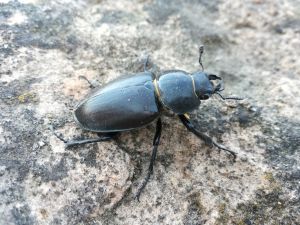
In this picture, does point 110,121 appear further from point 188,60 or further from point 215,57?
point 215,57

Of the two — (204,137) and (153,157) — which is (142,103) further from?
(204,137)

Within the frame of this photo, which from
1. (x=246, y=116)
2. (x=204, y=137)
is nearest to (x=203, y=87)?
(x=204, y=137)

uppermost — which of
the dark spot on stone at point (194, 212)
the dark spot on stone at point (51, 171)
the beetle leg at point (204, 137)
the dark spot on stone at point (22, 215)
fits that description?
the beetle leg at point (204, 137)

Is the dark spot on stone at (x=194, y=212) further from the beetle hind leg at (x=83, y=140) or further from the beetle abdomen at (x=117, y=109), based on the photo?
the beetle hind leg at (x=83, y=140)

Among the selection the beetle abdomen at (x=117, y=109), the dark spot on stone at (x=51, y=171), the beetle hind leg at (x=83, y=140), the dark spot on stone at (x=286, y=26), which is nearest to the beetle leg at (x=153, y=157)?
the beetle abdomen at (x=117, y=109)

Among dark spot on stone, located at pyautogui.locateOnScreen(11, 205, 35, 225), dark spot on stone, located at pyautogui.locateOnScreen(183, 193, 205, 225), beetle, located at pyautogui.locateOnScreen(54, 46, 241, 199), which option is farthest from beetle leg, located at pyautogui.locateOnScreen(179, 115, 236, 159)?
dark spot on stone, located at pyautogui.locateOnScreen(11, 205, 35, 225)

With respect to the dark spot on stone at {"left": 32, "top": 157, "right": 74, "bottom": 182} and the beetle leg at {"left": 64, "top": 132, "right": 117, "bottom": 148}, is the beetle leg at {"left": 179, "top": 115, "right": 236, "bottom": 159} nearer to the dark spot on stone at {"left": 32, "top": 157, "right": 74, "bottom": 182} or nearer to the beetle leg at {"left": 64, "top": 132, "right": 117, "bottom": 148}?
the beetle leg at {"left": 64, "top": 132, "right": 117, "bottom": 148}
